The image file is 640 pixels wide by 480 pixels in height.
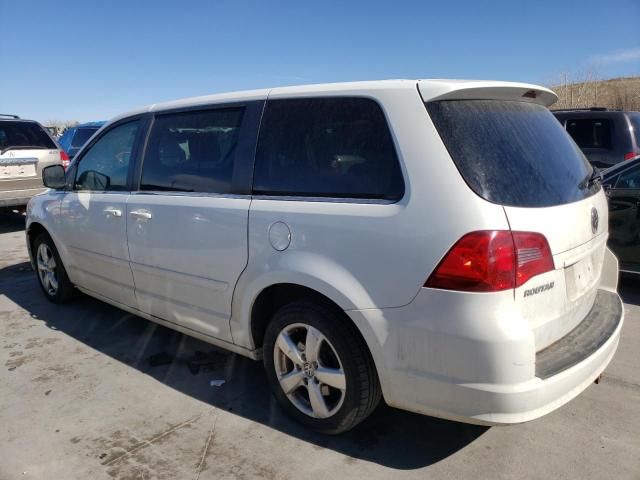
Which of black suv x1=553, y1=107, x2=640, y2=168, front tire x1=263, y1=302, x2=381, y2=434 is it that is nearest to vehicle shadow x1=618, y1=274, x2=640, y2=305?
black suv x1=553, y1=107, x2=640, y2=168

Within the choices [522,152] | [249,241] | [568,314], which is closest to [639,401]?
[568,314]

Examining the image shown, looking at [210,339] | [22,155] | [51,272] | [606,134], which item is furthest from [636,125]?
[22,155]

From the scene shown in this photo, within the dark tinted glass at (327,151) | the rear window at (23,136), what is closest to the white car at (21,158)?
the rear window at (23,136)

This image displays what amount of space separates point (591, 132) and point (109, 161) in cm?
741

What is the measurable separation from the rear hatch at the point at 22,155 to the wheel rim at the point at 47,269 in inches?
163

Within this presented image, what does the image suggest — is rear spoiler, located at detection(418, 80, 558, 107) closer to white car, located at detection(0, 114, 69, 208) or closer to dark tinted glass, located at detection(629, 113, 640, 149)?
dark tinted glass, located at detection(629, 113, 640, 149)

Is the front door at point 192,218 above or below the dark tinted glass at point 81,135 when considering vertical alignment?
below

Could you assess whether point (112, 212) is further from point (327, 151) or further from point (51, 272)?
point (327, 151)

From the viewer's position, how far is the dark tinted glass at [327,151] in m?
2.35

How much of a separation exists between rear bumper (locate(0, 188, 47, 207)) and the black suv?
9125mm

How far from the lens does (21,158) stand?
27.5ft

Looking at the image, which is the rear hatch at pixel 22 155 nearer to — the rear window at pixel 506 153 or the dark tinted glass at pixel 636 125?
the rear window at pixel 506 153

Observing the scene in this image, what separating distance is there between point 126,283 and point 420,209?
2.50 m

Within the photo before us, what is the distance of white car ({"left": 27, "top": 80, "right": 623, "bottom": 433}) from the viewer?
2.05 meters
